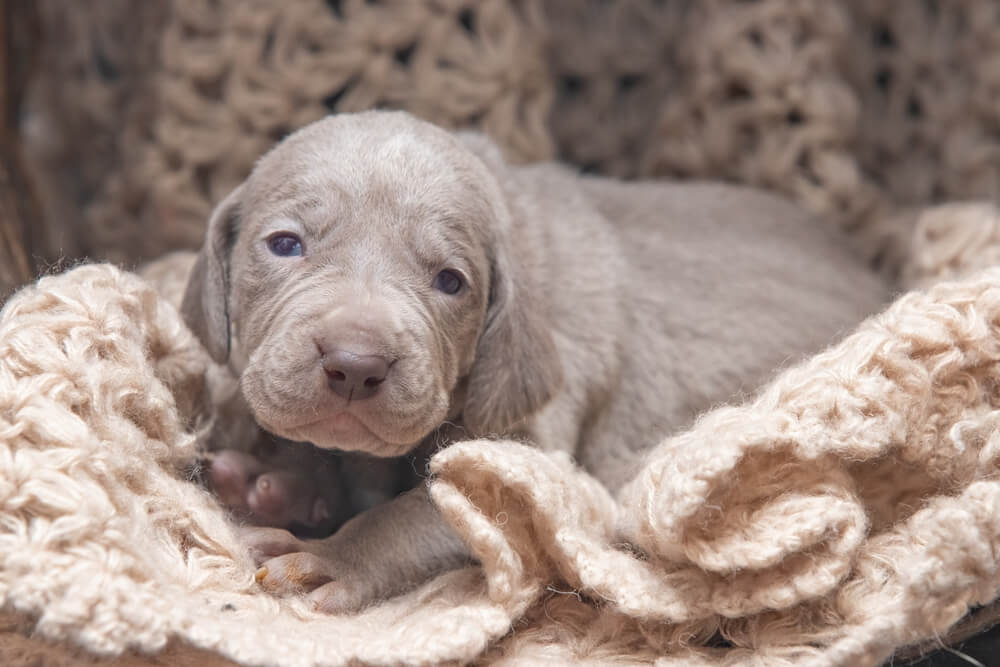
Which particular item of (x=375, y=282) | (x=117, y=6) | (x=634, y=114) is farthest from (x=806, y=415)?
(x=117, y=6)

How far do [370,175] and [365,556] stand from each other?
94 cm

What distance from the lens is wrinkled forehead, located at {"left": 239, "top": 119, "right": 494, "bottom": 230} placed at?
292 centimetres

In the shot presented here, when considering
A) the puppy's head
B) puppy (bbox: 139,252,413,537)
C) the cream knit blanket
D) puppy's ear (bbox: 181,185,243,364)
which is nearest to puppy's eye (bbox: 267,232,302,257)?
the puppy's head

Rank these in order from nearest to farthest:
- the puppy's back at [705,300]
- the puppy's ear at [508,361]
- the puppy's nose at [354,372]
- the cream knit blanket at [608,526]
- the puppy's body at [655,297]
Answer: the cream knit blanket at [608,526]
the puppy's nose at [354,372]
the puppy's ear at [508,361]
the puppy's body at [655,297]
the puppy's back at [705,300]

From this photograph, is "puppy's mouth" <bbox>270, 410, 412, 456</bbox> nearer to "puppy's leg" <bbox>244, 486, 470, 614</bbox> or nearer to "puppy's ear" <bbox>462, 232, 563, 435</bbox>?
"puppy's leg" <bbox>244, 486, 470, 614</bbox>

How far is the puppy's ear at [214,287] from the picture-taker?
A: 10.3 feet

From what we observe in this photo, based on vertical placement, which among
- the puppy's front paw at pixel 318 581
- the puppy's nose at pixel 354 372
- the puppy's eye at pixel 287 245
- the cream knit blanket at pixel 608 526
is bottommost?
the puppy's front paw at pixel 318 581

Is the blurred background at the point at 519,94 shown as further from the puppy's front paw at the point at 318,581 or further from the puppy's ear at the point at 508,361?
the puppy's front paw at the point at 318,581

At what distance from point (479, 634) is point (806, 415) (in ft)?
2.61

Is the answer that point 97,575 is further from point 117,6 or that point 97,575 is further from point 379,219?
point 117,6

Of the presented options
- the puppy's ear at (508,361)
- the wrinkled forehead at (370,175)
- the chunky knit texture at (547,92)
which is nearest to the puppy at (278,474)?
the puppy's ear at (508,361)

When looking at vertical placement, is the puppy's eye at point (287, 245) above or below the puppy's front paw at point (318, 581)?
above

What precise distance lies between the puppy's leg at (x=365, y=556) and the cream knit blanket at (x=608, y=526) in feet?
0.28

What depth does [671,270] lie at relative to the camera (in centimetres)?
394
